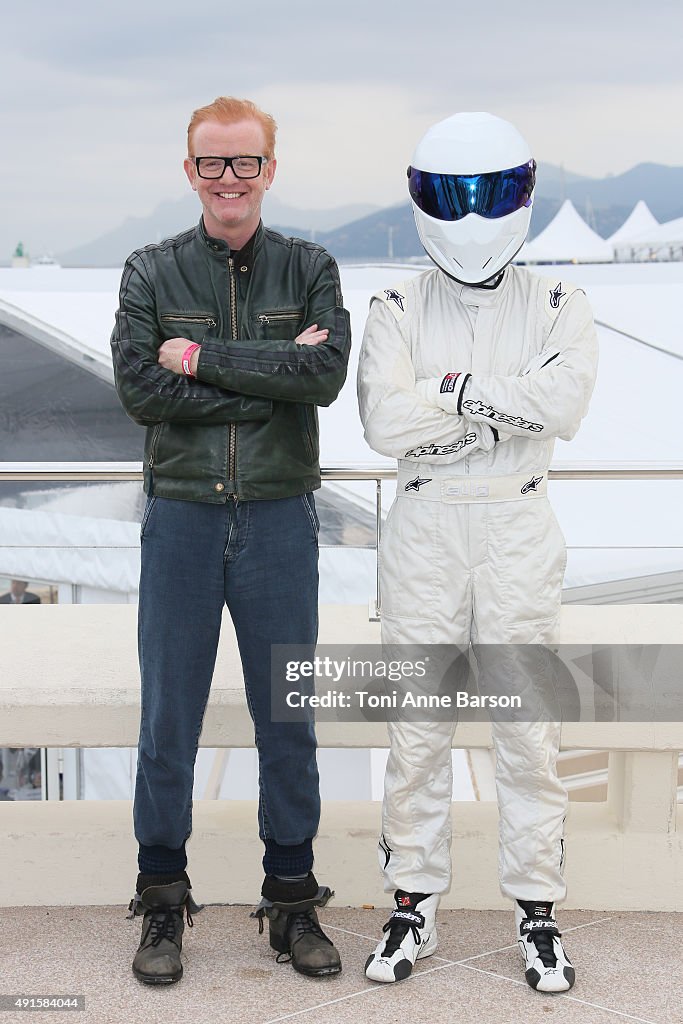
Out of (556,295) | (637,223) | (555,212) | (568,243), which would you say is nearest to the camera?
(556,295)

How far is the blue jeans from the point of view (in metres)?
1.91

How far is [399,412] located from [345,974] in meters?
1.02

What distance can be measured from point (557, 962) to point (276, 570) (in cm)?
86

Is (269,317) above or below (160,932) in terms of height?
above

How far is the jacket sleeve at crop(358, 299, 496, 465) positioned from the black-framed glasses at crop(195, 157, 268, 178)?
0.31m

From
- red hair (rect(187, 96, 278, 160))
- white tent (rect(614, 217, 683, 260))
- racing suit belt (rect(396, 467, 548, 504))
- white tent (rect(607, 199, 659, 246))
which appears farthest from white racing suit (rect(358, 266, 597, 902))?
white tent (rect(607, 199, 659, 246))

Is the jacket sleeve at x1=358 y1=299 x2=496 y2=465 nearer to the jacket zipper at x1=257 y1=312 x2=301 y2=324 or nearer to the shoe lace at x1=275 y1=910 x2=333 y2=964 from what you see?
the jacket zipper at x1=257 y1=312 x2=301 y2=324

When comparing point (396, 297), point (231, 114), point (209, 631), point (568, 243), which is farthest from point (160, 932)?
point (568, 243)

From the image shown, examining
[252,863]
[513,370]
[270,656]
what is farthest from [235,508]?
[252,863]

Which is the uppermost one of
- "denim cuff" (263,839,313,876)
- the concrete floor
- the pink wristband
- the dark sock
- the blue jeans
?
the pink wristband

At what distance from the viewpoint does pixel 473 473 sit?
1.91 metres

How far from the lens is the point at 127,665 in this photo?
235 cm

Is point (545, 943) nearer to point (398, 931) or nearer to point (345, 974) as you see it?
point (398, 931)

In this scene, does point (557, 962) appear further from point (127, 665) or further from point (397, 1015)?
point (127, 665)
